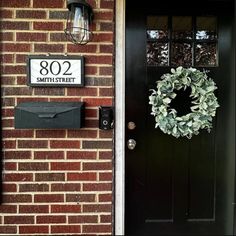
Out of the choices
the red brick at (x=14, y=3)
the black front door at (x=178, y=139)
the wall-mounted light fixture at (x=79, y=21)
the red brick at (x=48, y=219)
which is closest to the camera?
the wall-mounted light fixture at (x=79, y=21)

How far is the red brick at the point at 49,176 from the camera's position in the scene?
2.03 m

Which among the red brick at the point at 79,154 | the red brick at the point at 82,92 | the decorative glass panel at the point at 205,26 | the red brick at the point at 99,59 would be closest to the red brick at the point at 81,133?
the red brick at the point at 79,154

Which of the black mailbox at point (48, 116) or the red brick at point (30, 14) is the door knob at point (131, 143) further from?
the red brick at point (30, 14)

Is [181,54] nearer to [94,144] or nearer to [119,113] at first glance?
[119,113]

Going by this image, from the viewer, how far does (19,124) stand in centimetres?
186

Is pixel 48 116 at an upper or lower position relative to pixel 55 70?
lower

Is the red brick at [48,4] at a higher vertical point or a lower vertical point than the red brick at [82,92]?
higher

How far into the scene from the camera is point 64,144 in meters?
2.02

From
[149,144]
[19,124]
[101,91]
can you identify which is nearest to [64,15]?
[101,91]

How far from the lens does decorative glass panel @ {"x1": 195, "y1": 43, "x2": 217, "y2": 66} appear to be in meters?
2.31

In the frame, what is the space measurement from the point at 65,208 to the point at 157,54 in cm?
140

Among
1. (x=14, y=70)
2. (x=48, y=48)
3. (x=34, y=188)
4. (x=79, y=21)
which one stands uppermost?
(x=79, y=21)

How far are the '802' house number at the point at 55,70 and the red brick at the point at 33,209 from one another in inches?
34.7

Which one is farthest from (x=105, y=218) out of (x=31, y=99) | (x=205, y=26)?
(x=205, y=26)
